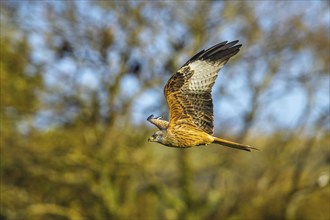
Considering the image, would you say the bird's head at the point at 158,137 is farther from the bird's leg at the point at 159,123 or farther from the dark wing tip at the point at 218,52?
the dark wing tip at the point at 218,52

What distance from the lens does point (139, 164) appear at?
1498cm

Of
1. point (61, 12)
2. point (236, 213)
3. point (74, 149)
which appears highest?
point (61, 12)

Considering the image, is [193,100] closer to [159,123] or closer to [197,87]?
[197,87]

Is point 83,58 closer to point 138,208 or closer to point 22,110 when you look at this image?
point 22,110

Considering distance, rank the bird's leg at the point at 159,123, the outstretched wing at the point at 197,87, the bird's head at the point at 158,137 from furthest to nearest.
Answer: the bird's leg at the point at 159,123 < the outstretched wing at the point at 197,87 < the bird's head at the point at 158,137

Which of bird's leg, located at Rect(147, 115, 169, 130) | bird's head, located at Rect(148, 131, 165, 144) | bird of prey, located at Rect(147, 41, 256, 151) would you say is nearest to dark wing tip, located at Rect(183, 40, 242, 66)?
bird of prey, located at Rect(147, 41, 256, 151)

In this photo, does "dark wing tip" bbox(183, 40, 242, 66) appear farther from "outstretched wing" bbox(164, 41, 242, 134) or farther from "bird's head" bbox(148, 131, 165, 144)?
"bird's head" bbox(148, 131, 165, 144)

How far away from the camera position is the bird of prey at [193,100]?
6.54 m

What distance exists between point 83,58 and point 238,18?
150 inches

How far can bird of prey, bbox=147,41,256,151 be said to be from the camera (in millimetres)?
6535

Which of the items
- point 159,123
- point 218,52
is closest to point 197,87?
point 218,52

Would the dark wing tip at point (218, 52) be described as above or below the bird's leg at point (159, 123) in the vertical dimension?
above

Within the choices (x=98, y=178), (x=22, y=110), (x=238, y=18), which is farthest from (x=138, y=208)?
(x=238, y=18)

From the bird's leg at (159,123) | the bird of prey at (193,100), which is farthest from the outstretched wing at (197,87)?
the bird's leg at (159,123)
